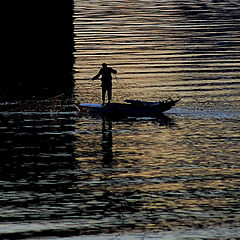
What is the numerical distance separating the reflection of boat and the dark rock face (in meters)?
23.7

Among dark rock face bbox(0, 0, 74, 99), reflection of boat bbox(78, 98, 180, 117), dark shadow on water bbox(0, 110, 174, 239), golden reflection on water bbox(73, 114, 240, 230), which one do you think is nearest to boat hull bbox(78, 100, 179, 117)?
reflection of boat bbox(78, 98, 180, 117)

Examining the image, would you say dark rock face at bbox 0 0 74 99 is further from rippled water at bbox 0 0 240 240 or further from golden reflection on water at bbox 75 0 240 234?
rippled water at bbox 0 0 240 240

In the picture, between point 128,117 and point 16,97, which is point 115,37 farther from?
point 128,117

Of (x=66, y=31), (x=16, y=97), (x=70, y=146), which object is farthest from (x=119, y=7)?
(x=70, y=146)

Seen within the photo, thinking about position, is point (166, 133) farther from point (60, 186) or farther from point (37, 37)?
point (37, 37)

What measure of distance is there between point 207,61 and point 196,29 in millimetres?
28959

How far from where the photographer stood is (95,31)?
96.8 m

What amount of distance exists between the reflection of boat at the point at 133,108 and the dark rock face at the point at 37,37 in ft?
77.7

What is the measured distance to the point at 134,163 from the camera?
104ft

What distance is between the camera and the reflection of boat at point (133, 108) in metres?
43.7

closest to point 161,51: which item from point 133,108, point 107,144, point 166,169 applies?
point 133,108

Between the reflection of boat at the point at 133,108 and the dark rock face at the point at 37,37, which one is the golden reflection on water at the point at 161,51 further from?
the reflection of boat at the point at 133,108

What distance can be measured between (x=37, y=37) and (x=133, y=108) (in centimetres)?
4457

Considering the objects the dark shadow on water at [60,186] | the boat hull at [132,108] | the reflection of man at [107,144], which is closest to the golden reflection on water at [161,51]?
the boat hull at [132,108]
